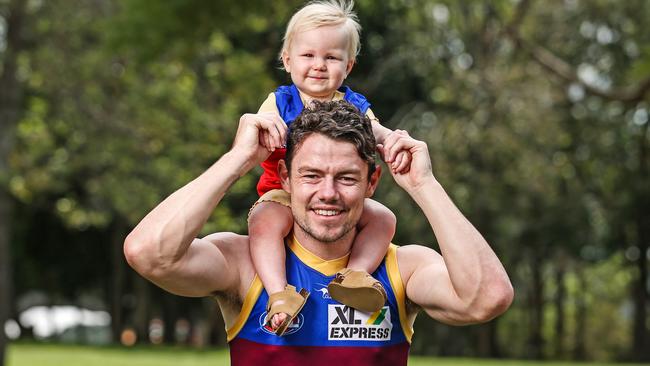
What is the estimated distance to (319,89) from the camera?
4910 mm

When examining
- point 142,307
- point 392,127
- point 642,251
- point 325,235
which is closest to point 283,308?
point 325,235

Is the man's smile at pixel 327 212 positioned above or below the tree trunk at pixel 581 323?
above

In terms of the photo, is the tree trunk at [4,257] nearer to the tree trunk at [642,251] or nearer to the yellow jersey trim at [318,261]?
the yellow jersey trim at [318,261]

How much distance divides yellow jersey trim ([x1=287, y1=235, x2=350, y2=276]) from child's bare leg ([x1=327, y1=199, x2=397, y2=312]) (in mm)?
64

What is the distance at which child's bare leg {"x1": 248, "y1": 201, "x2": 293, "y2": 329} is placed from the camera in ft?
14.1

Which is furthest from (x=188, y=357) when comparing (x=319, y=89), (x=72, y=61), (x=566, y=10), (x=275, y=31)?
(x=319, y=89)

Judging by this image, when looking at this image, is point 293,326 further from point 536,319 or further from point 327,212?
point 536,319

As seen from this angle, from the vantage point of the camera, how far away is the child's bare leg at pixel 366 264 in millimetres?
4219

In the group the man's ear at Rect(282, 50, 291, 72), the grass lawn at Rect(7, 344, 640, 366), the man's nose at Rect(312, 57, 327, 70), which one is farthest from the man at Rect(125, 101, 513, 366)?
the grass lawn at Rect(7, 344, 640, 366)

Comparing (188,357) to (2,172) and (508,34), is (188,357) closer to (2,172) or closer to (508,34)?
(2,172)

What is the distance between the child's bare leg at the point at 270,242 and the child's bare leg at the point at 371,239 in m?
0.29

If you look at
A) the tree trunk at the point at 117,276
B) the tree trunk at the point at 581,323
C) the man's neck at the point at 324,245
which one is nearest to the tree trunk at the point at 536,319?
the tree trunk at the point at 581,323

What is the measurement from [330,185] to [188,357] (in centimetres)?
2897

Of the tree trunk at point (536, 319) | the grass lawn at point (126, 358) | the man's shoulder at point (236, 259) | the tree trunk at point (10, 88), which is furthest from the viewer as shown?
the tree trunk at point (536, 319)
